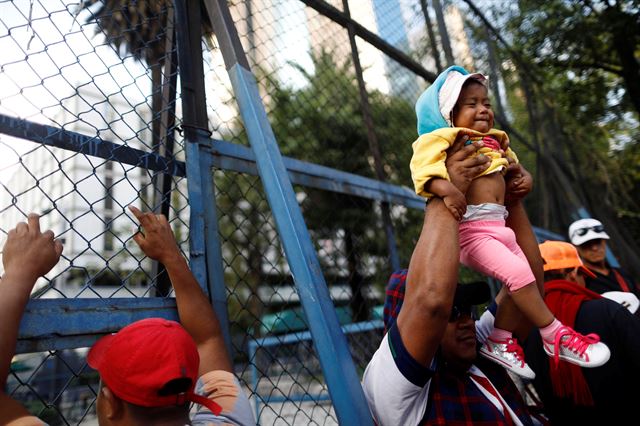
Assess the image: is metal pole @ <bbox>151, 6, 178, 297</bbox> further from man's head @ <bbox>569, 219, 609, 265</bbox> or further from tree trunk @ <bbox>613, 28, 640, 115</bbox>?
tree trunk @ <bbox>613, 28, 640, 115</bbox>

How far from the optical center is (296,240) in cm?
146

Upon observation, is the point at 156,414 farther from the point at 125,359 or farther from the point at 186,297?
the point at 186,297

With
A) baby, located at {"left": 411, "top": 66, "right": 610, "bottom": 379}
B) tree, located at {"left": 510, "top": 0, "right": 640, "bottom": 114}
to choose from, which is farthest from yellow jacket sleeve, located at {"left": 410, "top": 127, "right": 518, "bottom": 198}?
tree, located at {"left": 510, "top": 0, "right": 640, "bottom": 114}

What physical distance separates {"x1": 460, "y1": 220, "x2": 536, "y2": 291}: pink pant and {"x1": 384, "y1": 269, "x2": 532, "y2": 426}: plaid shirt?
0.29 metres

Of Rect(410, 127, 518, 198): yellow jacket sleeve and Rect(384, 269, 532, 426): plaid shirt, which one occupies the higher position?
Rect(410, 127, 518, 198): yellow jacket sleeve

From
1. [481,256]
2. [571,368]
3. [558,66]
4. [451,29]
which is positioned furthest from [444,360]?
[558,66]

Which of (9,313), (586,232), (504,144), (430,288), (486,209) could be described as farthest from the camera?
(586,232)

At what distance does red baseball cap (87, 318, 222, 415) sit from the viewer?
1.08m

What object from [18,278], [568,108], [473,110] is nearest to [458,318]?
[473,110]

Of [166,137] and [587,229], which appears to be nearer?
[166,137]

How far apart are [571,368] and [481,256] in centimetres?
103

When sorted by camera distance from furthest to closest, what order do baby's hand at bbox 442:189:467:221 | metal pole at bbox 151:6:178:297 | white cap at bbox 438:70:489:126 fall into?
white cap at bbox 438:70:489:126 → metal pole at bbox 151:6:178:297 → baby's hand at bbox 442:189:467:221

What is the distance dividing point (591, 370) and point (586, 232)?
154cm

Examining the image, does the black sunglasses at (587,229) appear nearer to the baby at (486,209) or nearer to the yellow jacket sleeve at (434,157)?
the baby at (486,209)
